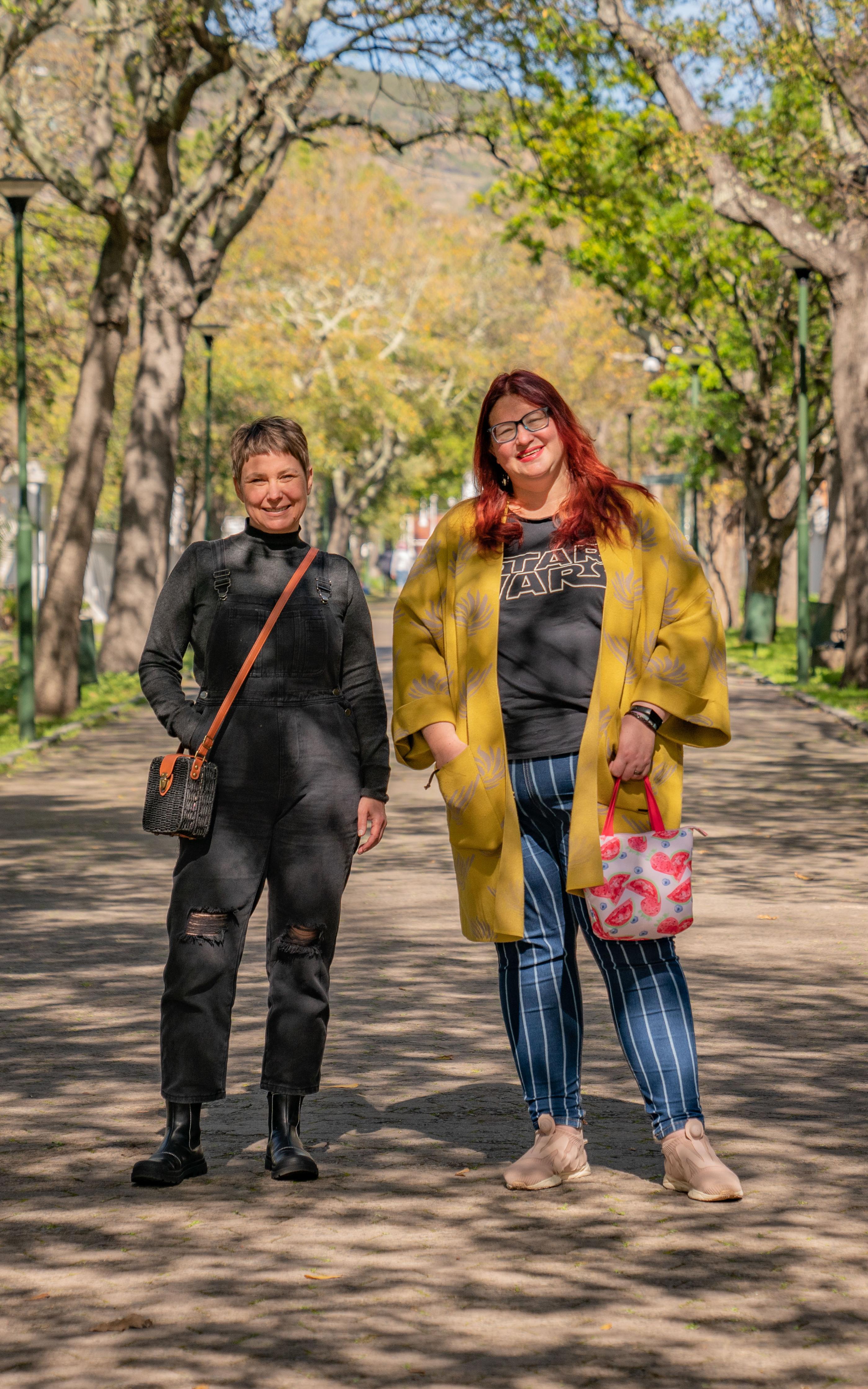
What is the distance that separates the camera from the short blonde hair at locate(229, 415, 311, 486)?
4.88 m

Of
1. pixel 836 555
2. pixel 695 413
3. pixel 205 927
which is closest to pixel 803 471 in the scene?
pixel 836 555

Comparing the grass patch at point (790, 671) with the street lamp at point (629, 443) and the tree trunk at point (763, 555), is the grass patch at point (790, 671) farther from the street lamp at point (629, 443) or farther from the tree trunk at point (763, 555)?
the street lamp at point (629, 443)

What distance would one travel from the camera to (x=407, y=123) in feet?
86.3

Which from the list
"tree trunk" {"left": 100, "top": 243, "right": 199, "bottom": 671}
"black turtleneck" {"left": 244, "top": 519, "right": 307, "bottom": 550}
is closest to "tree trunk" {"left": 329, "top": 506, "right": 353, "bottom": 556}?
"tree trunk" {"left": 100, "top": 243, "right": 199, "bottom": 671}

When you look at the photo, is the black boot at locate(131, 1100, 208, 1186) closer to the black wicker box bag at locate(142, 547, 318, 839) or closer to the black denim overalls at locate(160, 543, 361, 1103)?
the black denim overalls at locate(160, 543, 361, 1103)

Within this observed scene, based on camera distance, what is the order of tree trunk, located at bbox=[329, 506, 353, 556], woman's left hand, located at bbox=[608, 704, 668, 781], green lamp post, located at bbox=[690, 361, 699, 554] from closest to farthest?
1. woman's left hand, located at bbox=[608, 704, 668, 781]
2. green lamp post, located at bbox=[690, 361, 699, 554]
3. tree trunk, located at bbox=[329, 506, 353, 556]

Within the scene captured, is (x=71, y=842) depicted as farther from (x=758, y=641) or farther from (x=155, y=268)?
(x=758, y=641)

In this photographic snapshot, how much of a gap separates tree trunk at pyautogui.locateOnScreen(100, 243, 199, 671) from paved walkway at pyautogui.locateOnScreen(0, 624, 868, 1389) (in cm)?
1701

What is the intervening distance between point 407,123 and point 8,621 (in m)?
17.4

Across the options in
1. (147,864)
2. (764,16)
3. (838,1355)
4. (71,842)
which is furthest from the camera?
(764,16)

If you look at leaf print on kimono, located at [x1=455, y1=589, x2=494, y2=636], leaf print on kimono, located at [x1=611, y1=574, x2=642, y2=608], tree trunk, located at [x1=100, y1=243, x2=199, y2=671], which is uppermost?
tree trunk, located at [x1=100, y1=243, x2=199, y2=671]

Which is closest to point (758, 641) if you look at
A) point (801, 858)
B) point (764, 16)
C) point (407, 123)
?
point (407, 123)

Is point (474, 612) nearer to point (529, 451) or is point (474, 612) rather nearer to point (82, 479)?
point (529, 451)

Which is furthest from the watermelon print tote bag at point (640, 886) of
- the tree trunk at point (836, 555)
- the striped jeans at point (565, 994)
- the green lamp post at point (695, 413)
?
the green lamp post at point (695, 413)
